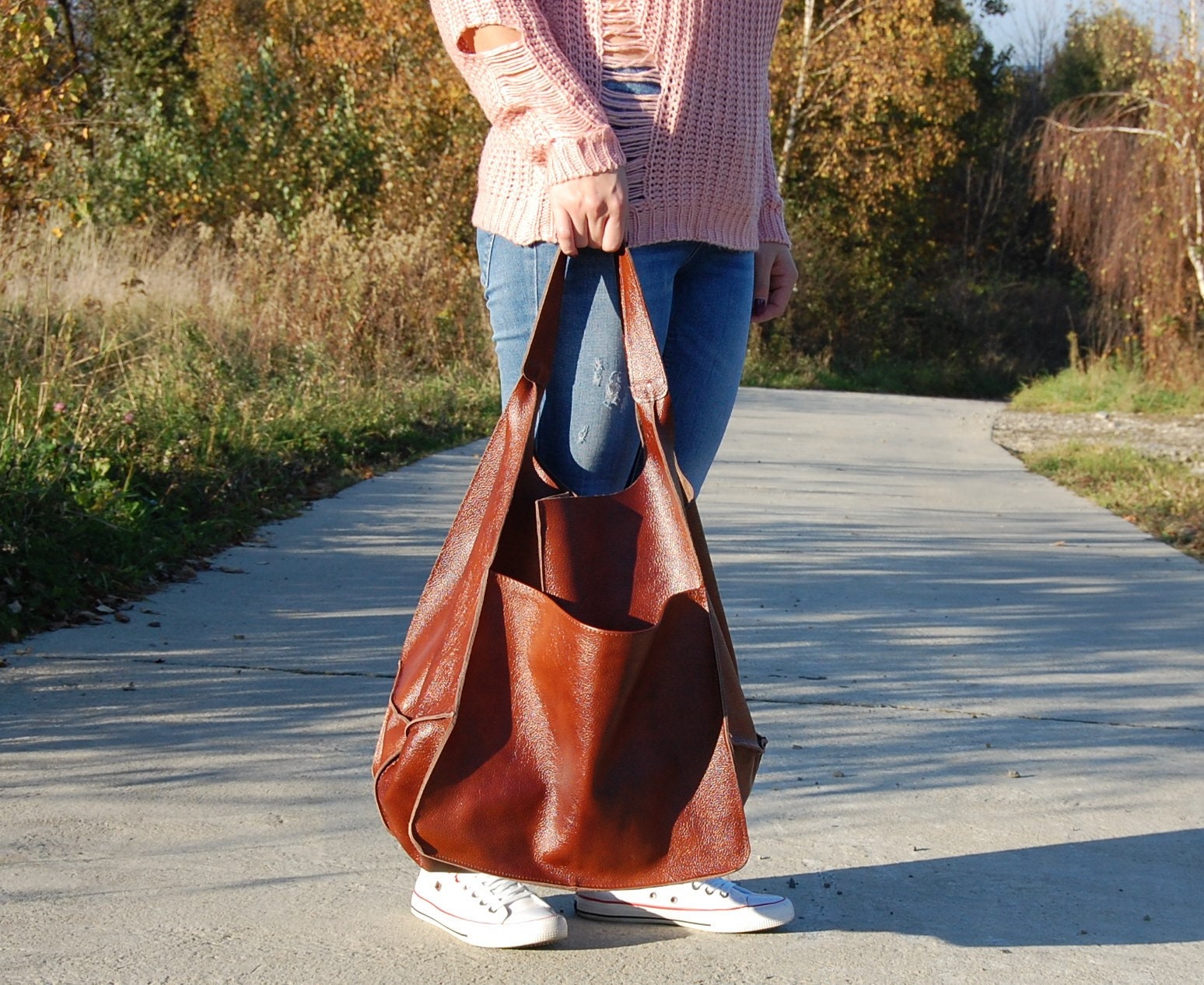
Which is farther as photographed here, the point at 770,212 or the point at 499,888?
the point at 770,212

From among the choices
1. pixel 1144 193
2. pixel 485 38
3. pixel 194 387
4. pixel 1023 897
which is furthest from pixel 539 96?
pixel 1144 193

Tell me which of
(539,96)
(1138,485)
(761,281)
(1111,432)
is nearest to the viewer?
(539,96)

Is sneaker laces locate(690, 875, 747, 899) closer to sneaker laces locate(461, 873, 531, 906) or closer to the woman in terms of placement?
the woman

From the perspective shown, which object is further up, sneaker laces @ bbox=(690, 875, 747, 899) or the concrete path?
sneaker laces @ bbox=(690, 875, 747, 899)

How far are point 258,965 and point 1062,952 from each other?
46.3 inches

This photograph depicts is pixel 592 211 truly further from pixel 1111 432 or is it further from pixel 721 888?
pixel 1111 432

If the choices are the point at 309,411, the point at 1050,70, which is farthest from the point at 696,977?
the point at 1050,70

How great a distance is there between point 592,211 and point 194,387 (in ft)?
17.0

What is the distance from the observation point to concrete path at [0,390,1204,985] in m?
1.96

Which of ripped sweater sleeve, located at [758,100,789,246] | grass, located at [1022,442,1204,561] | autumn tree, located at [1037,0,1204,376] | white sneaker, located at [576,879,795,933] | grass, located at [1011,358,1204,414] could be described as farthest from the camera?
autumn tree, located at [1037,0,1204,376]

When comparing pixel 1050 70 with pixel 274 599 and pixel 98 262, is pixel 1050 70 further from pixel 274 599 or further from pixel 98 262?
pixel 274 599

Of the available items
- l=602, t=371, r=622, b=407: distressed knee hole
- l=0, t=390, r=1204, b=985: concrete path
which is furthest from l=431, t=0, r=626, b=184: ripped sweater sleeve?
l=0, t=390, r=1204, b=985: concrete path

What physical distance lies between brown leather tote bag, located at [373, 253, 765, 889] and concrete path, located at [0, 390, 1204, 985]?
223 millimetres

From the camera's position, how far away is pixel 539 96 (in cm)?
189
